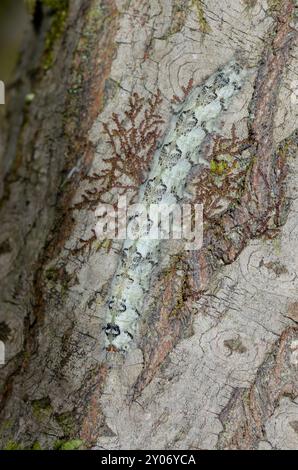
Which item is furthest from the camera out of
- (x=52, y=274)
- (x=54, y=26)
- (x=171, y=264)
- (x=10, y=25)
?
(x=10, y=25)

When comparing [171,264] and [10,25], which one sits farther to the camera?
[10,25]

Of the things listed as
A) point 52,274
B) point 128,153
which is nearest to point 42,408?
point 52,274

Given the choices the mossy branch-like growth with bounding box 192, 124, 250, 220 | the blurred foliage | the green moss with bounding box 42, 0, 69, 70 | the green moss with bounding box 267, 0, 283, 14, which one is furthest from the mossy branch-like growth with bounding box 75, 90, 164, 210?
the blurred foliage

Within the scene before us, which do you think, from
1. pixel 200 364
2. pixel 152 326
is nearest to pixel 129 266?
pixel 152 326

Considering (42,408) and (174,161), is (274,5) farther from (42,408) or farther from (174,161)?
(42,408)

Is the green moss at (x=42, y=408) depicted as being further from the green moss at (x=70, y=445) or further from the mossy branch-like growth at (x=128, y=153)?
the mossy branch-like growth at (x=128, y=153)

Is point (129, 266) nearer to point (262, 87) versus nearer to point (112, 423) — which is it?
point (112, 423)
